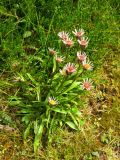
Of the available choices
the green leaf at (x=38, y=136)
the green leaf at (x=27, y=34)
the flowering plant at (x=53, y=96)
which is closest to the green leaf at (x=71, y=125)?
the flowering plant at (x=53, y=96)

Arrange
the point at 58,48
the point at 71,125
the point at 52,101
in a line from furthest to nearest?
1. the point at 58,48
2. the point at 71,125
3. the point at 52,101

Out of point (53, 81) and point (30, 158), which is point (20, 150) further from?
point (53, 81)

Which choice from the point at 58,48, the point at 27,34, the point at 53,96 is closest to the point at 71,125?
the point at 53,96

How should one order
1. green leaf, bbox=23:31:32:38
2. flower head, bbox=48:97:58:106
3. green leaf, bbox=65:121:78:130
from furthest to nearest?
green leaf, bbox=23:31:32:38, green leaf, bbox=65:121:78:130, flower head, bbox=48:97:58:106

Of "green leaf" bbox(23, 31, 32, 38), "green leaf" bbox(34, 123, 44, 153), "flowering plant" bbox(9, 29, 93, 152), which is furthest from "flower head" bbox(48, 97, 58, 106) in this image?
"green leaf" bbox(23, 31, 32, 38)

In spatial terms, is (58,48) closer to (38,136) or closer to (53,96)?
(53,96)

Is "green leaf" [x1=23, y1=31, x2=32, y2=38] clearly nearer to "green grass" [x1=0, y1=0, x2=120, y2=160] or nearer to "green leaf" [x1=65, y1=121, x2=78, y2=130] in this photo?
"green grass" [x1=0, y1=0, x2=120, y2=160]

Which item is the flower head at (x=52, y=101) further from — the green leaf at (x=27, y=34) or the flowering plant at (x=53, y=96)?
the green leaf at (x=27, y=34)
